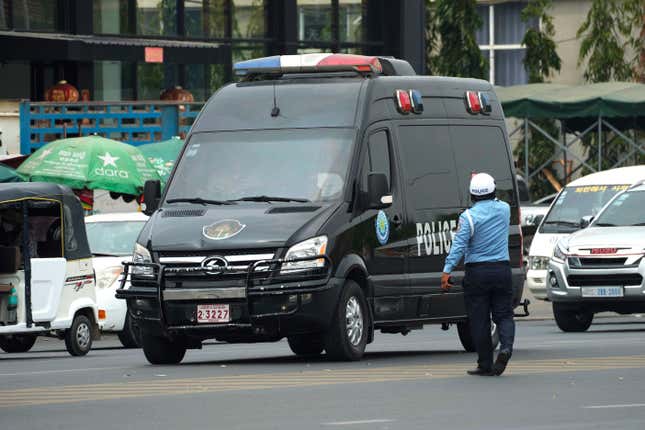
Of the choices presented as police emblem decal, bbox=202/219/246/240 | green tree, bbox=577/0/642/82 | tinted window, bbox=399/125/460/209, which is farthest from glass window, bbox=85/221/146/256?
green tree, bbox=577/0/642/82

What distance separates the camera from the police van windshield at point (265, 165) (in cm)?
1727

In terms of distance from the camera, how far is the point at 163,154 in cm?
2925

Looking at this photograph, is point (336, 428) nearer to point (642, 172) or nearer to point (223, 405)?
point (223, 405)

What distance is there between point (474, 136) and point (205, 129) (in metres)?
2.96

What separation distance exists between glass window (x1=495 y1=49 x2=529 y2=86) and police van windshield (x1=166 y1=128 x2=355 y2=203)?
38367 millimetres

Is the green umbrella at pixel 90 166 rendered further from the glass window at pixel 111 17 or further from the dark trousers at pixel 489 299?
the dark trousers at pixel 489 299

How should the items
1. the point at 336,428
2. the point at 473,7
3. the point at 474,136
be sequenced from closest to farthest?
the point at 336,428
the point at 474,136
the point at 473,7

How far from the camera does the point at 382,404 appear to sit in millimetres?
12992

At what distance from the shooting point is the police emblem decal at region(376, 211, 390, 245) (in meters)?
17.6

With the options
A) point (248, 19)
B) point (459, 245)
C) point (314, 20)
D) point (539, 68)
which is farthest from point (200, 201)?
point (539, 68)

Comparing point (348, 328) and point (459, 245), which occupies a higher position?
point (459, 245)

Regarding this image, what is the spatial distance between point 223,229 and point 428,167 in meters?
2.63

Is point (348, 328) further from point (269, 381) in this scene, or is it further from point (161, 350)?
point (269, 381)

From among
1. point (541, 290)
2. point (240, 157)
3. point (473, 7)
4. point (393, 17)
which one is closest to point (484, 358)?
point (240, 157)
